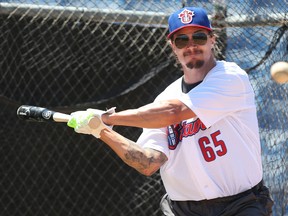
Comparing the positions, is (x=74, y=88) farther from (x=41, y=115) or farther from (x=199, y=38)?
(x=199, y=38)

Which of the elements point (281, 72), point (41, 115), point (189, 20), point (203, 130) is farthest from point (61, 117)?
point (281, 72)

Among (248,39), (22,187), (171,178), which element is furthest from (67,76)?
(171,178)

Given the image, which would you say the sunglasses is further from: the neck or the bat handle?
the bat handle

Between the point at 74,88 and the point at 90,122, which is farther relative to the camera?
the point at 74,88

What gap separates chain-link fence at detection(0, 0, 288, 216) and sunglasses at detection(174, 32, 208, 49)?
4.88ft

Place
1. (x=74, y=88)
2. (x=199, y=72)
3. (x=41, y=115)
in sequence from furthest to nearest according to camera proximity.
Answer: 1. (x=74, y=88)
2. (x=41, y=115)
3. (x=199, y=72)

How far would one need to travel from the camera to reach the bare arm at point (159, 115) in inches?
133

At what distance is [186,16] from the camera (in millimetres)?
3617

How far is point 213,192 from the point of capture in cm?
341

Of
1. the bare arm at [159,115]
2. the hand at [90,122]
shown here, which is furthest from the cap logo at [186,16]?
the hand at [90,122]

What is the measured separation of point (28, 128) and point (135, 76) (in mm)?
924

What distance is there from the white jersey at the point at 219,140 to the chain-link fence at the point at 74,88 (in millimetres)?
1639

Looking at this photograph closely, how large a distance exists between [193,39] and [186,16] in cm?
14

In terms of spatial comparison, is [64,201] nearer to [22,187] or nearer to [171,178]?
[22,187]
